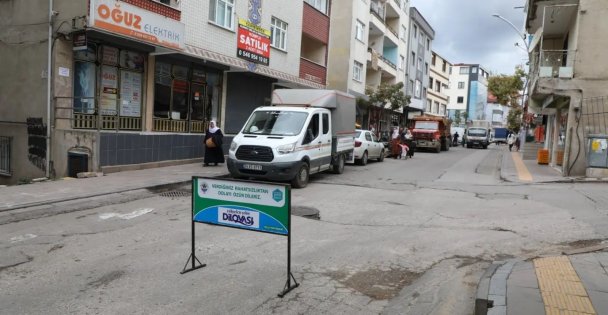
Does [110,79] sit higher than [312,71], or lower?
lower

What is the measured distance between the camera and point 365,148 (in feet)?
64.6

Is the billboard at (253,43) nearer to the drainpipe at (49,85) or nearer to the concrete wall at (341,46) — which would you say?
the drainpipe at (49,85)

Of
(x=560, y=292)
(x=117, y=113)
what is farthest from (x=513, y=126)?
(x=560, y=292)

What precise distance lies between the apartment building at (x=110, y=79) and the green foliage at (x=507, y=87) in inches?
1379

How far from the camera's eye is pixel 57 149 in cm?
1323

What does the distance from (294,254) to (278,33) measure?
1679cm

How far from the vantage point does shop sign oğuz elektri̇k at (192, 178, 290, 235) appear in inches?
198

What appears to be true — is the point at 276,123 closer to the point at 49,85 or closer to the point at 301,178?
the point at 301,178

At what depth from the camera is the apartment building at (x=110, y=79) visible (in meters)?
13.0

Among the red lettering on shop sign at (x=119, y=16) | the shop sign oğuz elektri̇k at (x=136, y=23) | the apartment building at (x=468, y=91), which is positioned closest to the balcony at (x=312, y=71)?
the shop sign oğuz elektri̇k at (x=136, y=23)

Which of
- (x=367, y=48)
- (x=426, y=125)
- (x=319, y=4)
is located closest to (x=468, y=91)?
(x=367, y=48)

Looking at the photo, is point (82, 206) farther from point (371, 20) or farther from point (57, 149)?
point (371, 20)

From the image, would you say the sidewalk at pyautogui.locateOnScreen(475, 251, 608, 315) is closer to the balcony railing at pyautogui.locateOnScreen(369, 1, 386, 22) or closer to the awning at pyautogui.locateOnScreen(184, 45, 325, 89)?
the awning at pyautogui.locateOnScreen(184, 45, 325, 89)

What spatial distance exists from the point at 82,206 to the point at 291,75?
14.6 m
